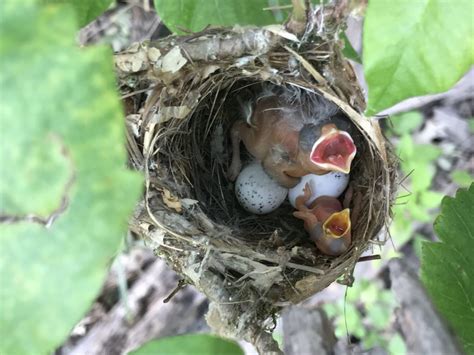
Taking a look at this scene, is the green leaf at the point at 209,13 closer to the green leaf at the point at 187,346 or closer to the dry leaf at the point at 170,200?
the dry leaf at the point at 170,200

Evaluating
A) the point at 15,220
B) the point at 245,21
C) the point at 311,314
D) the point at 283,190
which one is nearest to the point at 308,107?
the point at 283,190

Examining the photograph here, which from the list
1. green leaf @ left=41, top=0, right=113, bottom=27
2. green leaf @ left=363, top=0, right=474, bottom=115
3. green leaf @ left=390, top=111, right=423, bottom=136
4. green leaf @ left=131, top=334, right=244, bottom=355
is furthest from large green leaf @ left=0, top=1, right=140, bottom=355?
green leaf @ left=390, top=111, right=423, bottom=136

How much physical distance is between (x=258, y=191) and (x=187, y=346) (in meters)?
0.80

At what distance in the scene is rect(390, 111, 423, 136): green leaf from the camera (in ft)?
6.15

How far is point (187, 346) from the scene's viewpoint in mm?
562

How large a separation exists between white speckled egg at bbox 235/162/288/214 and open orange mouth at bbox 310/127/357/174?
220 millimetres

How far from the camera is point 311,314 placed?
121cm

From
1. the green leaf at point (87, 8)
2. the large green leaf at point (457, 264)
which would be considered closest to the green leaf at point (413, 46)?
the large green leaf at point (457, 264)

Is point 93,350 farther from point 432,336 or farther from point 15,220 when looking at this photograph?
point 15,220

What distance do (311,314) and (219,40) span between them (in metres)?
0.60

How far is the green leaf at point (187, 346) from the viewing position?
1.84 feet

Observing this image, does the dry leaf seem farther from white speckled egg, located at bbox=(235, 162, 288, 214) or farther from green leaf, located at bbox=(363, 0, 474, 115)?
green leaf, located at bbox=(363, 0, 474, 115)

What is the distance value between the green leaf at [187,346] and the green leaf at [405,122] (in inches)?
56.3

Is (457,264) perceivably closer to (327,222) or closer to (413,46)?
(327,222)
